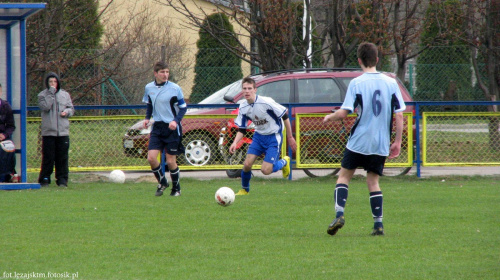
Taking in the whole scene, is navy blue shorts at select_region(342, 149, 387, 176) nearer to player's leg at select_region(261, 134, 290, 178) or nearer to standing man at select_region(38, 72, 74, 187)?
player's leg at select_region(261, 134, 290, 178)

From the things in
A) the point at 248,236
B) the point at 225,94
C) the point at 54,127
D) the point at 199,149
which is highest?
the point at 225,94

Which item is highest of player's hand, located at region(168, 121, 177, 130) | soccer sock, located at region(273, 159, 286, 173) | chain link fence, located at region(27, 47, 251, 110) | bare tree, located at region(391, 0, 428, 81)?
bare tree, located at region(391, 0, 428, 81)

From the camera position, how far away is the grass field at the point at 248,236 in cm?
521

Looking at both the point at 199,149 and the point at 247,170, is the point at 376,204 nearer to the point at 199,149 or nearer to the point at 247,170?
the point at 247,170

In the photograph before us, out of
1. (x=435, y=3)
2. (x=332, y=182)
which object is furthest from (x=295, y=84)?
(x=435, y=3)

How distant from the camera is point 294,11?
15.9m

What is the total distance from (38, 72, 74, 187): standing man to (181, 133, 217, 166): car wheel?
2246mm

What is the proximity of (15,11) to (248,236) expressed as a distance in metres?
5.99

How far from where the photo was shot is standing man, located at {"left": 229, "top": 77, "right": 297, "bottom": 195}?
9797mm

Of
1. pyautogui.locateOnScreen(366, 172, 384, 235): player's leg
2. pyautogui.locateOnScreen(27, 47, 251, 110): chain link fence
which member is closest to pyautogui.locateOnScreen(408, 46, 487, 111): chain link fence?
pyautogui.locateOnScreen(27, 47, 251, 110): chain link fence

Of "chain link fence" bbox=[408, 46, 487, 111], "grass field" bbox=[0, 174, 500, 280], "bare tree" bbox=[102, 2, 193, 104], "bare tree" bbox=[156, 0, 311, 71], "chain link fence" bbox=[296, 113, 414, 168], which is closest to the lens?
"grass field" bbox=[0, 174, 500, 280]

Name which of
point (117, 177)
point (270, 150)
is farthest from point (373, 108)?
point (117, 177)

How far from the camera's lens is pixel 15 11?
1052 centimetres

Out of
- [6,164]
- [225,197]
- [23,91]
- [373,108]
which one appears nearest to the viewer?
[373,108]
